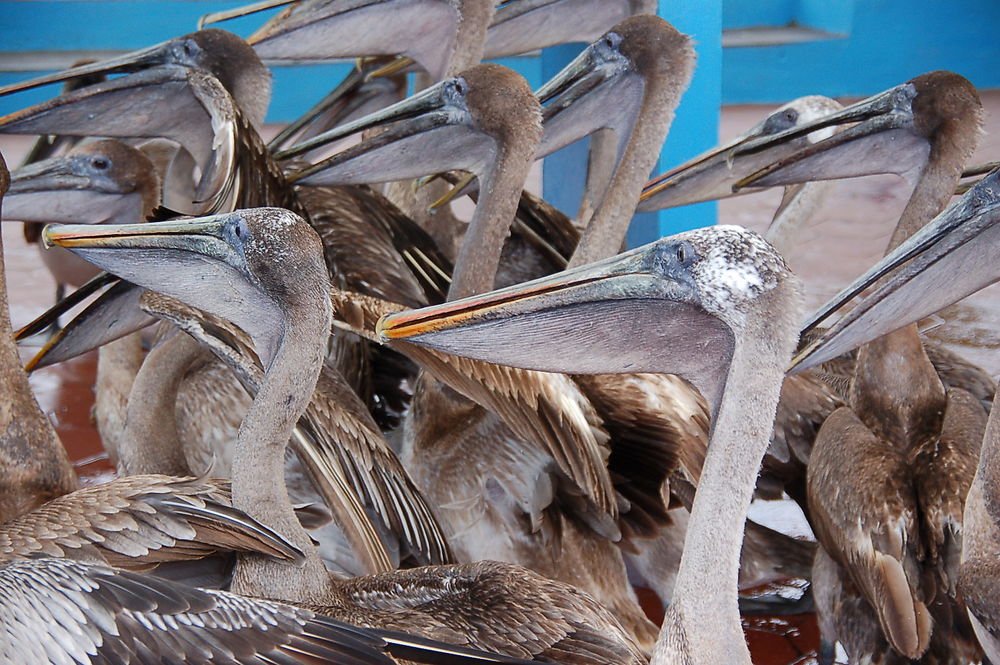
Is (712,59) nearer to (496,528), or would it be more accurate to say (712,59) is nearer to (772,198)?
(496,528)

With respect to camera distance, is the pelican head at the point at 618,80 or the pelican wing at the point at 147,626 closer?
the pelican wing at the point at 147,626

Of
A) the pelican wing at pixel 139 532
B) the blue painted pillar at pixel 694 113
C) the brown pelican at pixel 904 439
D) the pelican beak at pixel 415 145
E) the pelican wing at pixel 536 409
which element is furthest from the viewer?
the blue painted pillar at pixel 694 113

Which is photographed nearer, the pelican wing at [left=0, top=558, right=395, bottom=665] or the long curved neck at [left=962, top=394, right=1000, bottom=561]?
the pelican wing at [left=0, top=558, right=395, bottom=665]

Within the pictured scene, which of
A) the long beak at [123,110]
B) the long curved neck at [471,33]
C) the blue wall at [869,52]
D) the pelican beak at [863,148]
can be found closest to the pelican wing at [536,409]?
the pelican beak at [863,148]

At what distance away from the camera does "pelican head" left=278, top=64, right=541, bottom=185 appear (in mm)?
2656

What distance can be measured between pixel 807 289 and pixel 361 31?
2.26 m

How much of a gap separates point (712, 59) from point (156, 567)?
2.35m

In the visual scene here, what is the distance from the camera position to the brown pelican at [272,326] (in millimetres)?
1889

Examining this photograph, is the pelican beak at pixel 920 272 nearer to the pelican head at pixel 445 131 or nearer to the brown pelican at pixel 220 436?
the brown pelican at pixel 220 436

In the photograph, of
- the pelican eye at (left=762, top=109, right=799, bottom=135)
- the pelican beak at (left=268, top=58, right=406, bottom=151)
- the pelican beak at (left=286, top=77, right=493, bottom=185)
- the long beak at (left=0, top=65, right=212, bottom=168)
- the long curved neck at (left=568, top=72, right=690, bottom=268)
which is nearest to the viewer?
the pelican beak at (left=286, top=77, right=493, bottom=185)

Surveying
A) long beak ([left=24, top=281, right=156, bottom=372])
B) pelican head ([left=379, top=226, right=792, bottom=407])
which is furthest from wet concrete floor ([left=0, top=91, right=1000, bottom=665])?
pelican head ([left=379, top=226, right=792, bottom=407])

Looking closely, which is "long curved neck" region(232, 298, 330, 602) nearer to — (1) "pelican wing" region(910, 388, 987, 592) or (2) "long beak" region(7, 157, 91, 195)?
(1) "pelican wing" region(910, 388, 987, 592)

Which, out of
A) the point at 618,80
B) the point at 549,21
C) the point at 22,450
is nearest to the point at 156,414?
the point at 22,450

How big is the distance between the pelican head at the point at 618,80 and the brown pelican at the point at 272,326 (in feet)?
3.83
